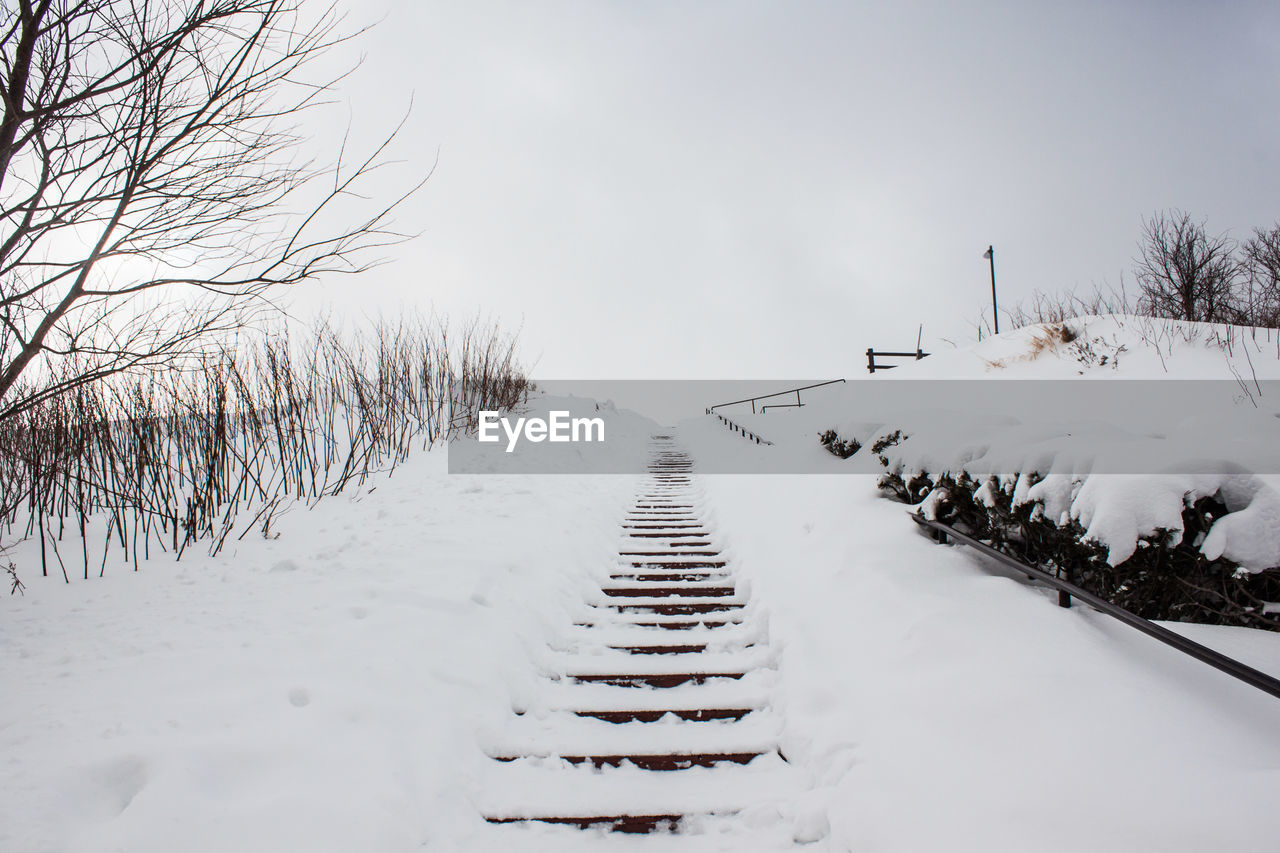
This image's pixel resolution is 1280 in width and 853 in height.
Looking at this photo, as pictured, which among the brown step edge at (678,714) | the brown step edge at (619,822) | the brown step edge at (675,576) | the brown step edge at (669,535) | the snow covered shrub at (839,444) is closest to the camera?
the brown step edge at (619,822)

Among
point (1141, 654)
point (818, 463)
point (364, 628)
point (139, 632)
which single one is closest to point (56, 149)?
point (139, 632)

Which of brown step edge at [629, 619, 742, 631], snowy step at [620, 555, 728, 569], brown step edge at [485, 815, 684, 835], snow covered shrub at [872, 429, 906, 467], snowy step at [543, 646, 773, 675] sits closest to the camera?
brown step edge at [485, 815, 684, 835]

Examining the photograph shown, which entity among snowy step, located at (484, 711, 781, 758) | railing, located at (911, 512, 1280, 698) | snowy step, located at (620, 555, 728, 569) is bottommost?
snowy step, located at (484, 711, 781, 758)

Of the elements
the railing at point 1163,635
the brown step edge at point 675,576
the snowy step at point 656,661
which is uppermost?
the railing at point 1163,635

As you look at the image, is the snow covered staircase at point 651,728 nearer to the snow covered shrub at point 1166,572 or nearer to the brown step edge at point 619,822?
the brown step edge at point 619,822

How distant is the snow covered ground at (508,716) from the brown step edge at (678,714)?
0.63 feet

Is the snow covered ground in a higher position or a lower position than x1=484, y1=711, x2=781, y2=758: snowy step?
higher

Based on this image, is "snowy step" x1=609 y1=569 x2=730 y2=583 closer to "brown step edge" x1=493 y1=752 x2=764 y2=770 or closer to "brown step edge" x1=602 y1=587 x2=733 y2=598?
"brown step edge" x1=602 y1=587 x2=733 y2=598

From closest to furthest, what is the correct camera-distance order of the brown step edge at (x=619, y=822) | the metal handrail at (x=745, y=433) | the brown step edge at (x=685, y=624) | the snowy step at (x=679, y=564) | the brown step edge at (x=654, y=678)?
the brown step edge at (x=619, y=822), the brown step edge at (x=654, y=678), the brown step edge at (x=685, y=624), the snowy step at (x=679, y=564), the metal handrail at (x=745, y=433)

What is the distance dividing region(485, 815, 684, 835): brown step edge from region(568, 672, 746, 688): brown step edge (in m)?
0.81

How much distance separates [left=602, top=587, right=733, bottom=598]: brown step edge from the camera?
3.94 m

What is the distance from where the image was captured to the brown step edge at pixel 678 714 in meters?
2.45

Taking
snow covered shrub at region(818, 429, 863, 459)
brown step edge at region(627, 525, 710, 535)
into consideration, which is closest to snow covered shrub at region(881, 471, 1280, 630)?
brown step edge at region(627, 525, 710, 535)

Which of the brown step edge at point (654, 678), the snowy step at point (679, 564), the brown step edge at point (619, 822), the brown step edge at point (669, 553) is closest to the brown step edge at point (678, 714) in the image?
the brown step edge at point (654, 678)
